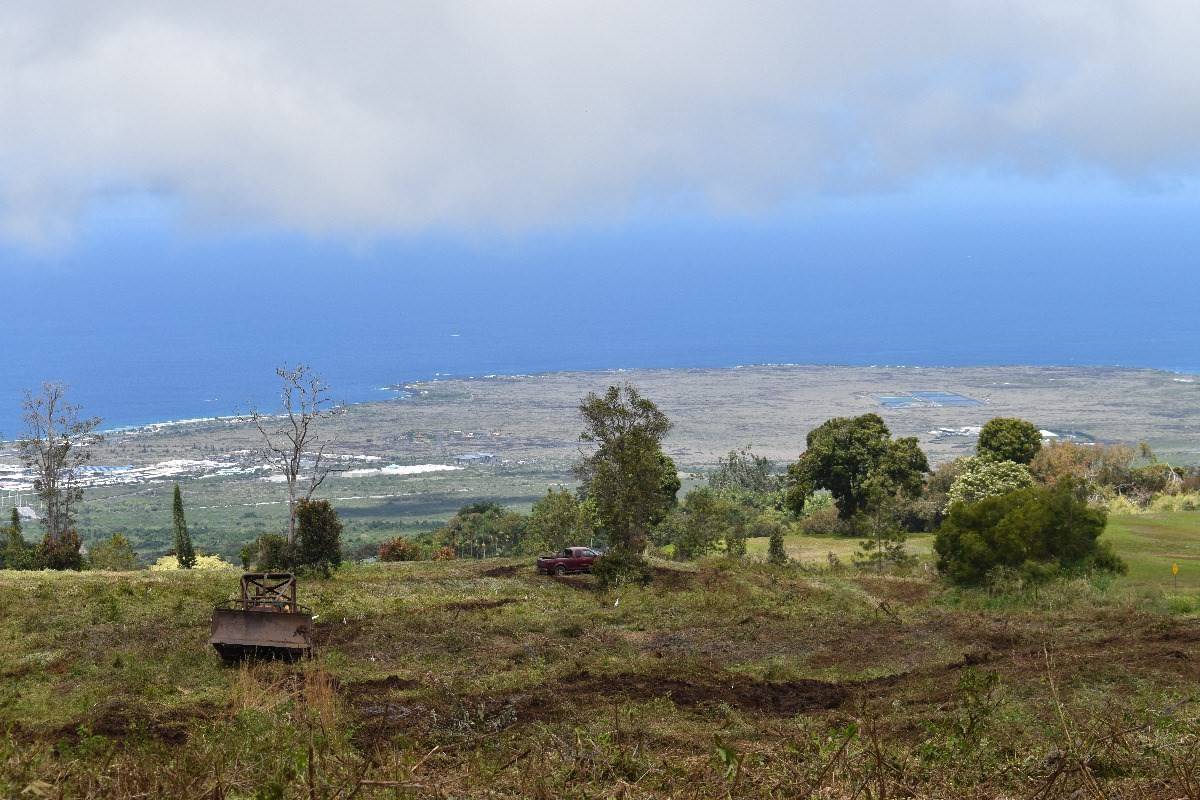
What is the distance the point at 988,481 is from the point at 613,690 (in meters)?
35.6

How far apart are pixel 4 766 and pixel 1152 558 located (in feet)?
111

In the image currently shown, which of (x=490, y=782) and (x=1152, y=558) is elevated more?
(x=490, y=782)

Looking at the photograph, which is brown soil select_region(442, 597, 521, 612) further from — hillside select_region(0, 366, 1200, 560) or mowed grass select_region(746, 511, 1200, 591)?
hillside select_region(0, 366, 1200, 560)

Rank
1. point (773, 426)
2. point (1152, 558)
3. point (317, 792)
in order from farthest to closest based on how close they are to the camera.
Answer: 1. point (773, 426)
2. point (1152, 558)
3. point (317, 792)

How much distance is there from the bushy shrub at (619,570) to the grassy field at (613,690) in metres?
0.52

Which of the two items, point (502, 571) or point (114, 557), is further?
point (114, 557)

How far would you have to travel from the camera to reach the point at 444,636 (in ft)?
75.7

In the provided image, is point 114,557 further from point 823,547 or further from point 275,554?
point 823,547

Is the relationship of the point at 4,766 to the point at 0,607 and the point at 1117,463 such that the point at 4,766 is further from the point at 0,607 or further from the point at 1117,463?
the point at 1117,463

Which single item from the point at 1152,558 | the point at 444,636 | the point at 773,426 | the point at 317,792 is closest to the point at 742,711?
the point at 444,636

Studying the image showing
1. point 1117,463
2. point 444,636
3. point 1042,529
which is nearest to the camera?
point 444,636

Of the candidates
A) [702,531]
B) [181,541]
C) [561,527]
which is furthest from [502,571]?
[181,541]

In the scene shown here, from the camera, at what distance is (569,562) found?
34.5 metres

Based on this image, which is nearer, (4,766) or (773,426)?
(4,766)
